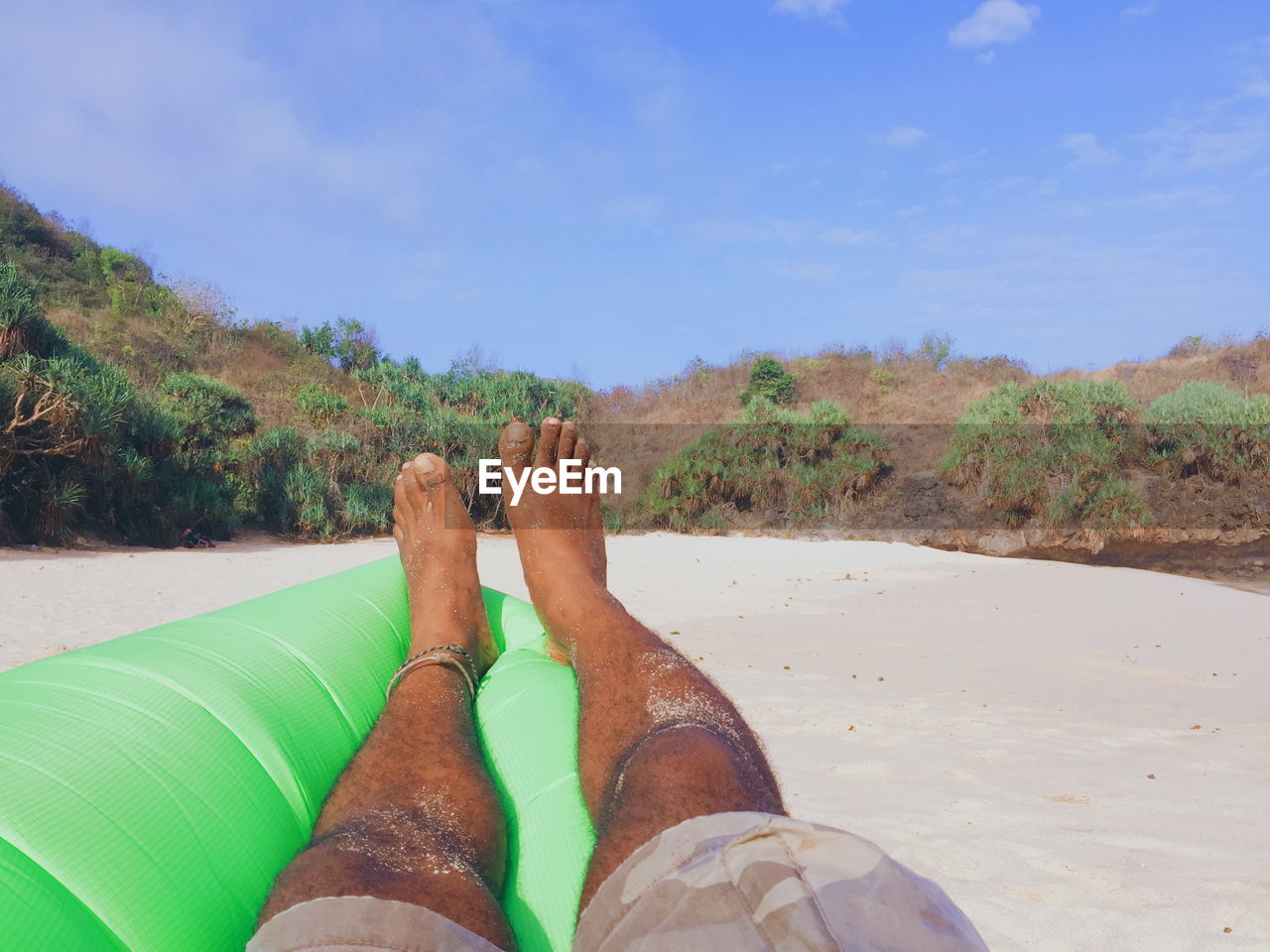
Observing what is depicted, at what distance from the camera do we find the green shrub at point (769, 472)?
1352cm

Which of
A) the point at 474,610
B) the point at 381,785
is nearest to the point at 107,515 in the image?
the point at 474,610

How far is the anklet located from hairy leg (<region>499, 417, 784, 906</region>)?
212 millimetres

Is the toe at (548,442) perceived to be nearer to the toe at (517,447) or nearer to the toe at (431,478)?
the toe at (517,447)

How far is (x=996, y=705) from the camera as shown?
3.57m

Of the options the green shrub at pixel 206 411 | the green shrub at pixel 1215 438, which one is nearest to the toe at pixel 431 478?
the green shrub at pixel 206 411

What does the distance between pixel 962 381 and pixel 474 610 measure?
73.7 ft

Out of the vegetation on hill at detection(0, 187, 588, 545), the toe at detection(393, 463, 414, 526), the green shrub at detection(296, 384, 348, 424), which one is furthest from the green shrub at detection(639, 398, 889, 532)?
the toe at detection(393, 463, 414, 526)

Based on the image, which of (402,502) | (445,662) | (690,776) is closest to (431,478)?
(402,502)

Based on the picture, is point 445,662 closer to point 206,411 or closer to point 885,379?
point 206,411

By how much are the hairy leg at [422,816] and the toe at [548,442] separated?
0.89 m

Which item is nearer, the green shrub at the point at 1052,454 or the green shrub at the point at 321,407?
the green shrub at the point at 1052,454

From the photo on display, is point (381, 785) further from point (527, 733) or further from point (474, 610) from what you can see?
point (474, 610)

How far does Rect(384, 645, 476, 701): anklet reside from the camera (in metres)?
1.66

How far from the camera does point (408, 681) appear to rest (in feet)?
5.30
